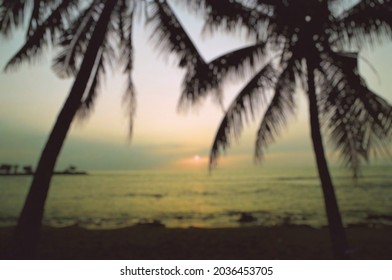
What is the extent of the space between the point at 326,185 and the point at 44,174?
3195 millimetres

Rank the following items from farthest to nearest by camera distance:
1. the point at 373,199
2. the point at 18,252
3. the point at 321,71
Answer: the point at 373,199
the point at 321,71
the point at 18,252

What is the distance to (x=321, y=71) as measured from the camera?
504 cm

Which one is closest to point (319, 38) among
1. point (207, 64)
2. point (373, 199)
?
point (207, 64)

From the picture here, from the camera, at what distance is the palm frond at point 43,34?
4930 mm

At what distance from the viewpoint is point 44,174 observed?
4.04m

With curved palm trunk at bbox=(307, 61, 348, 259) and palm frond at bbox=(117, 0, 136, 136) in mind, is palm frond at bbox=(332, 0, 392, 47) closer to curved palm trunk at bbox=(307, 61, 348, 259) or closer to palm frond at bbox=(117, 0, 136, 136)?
curved palm trunk at bbox=(307, 61, 348, 259)

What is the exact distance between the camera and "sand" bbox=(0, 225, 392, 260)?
7.32 metres

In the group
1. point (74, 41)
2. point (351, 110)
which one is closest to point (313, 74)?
point (351, 110)

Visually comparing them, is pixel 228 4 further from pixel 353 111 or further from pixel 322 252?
pixel 322 252

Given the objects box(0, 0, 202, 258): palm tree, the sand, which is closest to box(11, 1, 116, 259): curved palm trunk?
box(0, 0, 202, 258): palm tree

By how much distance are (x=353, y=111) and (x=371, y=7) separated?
1.23 metres

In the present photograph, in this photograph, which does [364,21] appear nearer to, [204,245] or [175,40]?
[175,40]

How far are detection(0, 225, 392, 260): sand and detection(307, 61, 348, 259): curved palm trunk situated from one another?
8.02ft
